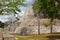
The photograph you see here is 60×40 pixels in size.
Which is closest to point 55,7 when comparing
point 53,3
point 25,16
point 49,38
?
point 53,3

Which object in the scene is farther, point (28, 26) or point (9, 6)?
Result: point (28, 26)

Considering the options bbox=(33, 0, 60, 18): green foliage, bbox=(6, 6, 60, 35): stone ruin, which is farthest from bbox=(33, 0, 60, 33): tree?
bbox=(6, 6, 60, 35): stone ruin

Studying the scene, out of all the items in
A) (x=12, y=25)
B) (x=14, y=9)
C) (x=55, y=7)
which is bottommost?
(x=12, y=25)

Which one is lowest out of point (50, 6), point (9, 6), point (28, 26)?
point (28, 26)

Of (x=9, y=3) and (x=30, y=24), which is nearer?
(x=9, y=3)

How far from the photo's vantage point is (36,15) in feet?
112

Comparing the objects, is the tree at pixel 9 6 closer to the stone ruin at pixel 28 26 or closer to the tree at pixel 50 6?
the tree at pixel 50 6

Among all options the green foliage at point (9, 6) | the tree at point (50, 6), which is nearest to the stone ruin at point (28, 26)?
the tree at point (50, 6)

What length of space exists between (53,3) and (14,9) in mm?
13327

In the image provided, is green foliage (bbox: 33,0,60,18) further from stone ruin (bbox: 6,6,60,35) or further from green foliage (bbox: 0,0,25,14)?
green foliage (bbox: 0,0,25,14)

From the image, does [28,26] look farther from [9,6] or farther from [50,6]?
[9,6]

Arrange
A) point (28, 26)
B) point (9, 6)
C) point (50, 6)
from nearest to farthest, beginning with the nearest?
point (9, 6) → point (50, 6) → point (28, 26)

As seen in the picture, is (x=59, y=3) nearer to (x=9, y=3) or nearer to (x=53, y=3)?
(x=53, y=3)

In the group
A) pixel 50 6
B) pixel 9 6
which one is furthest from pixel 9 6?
pixel 50 6
